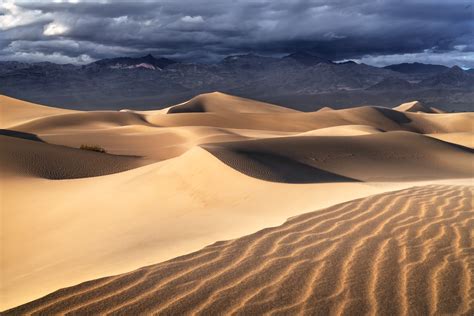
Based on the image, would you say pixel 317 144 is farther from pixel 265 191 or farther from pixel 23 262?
pixel 23 262

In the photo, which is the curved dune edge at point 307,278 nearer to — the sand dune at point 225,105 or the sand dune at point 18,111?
the sand dune at point 18,111

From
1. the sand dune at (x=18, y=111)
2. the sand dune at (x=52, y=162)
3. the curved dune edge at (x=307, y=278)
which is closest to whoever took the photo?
the curved dune edge at (x=307, y=278)

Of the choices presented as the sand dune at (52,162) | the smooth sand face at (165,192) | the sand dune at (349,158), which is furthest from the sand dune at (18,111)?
the sand dune at (349,158)

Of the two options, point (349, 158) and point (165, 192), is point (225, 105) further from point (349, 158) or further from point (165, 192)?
point (165, 192)

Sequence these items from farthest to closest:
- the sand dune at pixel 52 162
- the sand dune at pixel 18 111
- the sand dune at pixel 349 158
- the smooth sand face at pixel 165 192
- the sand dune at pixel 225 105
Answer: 1. the sand dune at pixel 225 105
2. the sand dune at pixel 18 111
3. the sand dune at pixel 52 162
4. the sand dune at pixel 349 158
5. the smooth sand face at pixel 165 192

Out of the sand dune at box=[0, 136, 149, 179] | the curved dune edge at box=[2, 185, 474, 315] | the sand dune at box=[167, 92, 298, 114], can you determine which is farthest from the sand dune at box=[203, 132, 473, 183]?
the sand dune at box=[167, 92, 298, 114]

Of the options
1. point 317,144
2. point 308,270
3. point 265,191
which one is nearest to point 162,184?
point 265,191

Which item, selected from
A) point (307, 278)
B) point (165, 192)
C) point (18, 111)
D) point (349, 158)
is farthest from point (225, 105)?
point (307, 278)

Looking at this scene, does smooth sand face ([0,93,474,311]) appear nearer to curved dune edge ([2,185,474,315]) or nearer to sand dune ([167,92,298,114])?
curved dune edge ([2,185,474,315])
